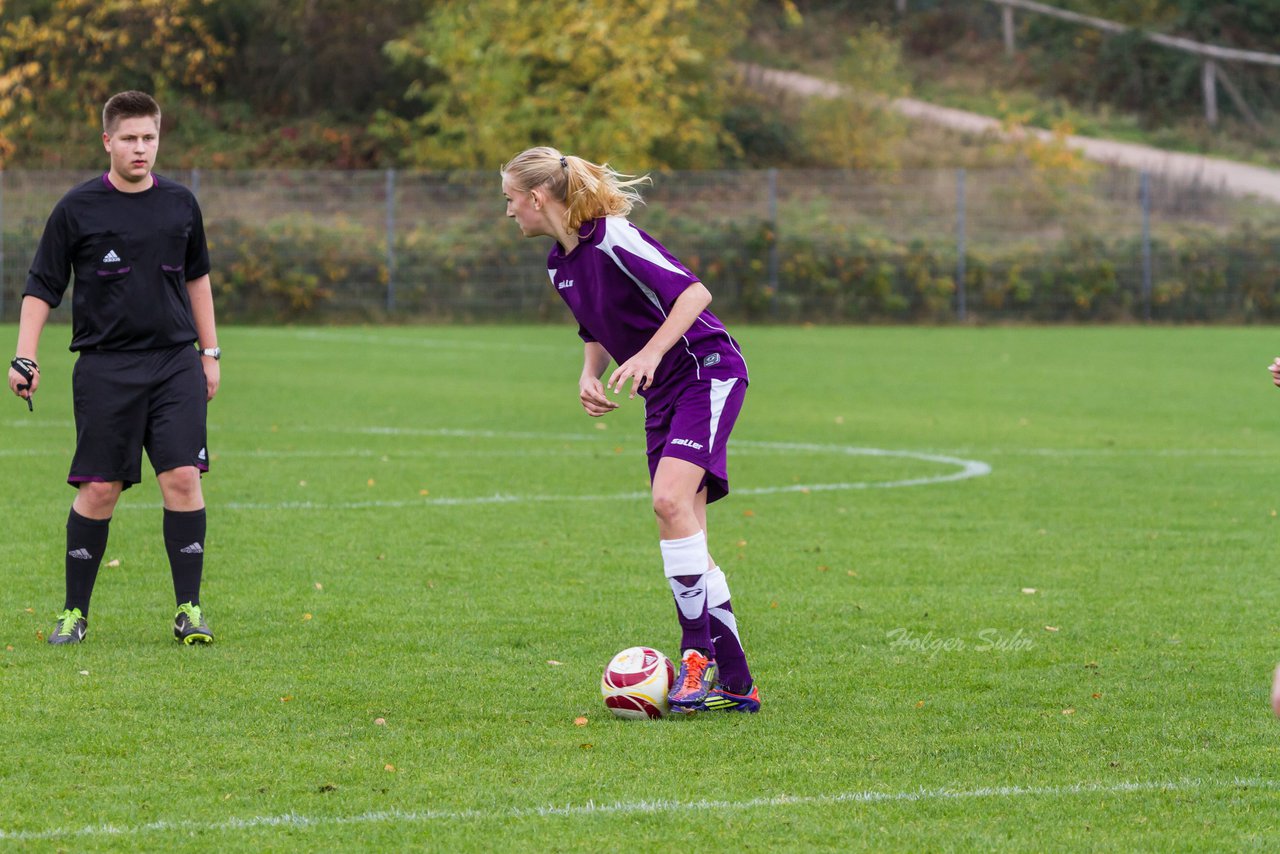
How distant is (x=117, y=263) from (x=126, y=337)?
0.29 m

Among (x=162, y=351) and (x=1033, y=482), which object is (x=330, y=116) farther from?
(x=162, y=351)

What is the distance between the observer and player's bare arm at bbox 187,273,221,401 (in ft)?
22.7

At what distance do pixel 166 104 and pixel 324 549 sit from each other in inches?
1425

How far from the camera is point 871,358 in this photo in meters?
23.2

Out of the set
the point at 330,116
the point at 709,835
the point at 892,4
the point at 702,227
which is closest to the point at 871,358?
the point at 702,227

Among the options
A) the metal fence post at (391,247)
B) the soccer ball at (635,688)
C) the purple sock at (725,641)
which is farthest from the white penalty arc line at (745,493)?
the metal fence post at (391,247)

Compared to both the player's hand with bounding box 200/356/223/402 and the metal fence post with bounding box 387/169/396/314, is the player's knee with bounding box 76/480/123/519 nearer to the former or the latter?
the player's hand with bounding box 200/356/223/402

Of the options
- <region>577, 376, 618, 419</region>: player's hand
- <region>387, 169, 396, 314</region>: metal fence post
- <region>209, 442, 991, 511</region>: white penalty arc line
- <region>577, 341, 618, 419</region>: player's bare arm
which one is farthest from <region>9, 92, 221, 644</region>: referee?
<region>387, 169, 396, 314</region>: metal fence post

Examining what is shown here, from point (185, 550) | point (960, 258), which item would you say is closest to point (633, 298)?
point (185, 550)

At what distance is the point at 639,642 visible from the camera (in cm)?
684

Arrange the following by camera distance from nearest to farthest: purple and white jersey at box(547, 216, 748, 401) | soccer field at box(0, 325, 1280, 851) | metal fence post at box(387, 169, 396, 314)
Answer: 1. soccer field at box(0, 325, 1280, 851)
2. purple and white jersey at box(547, 216, 748, 401)
3. metal fence post at box(387, 169, 396, 314)

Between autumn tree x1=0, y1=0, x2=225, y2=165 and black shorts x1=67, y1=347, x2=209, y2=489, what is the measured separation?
34886 millimetres

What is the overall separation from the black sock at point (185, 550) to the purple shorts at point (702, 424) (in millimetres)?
2073

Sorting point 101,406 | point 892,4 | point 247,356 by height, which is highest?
point 892,4
